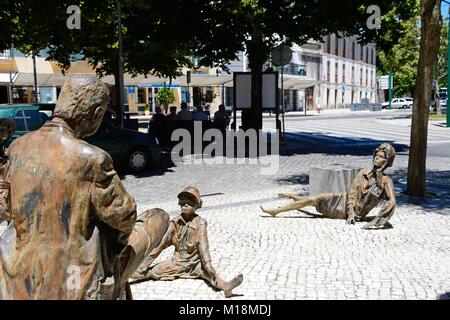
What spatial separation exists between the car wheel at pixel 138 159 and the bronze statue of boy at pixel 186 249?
306 inches

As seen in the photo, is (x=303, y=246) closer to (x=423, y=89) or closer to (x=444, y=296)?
(x=444, y=296)

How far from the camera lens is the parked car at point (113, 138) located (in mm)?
11727

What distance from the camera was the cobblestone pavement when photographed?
498cm

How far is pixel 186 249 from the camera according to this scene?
206 inches

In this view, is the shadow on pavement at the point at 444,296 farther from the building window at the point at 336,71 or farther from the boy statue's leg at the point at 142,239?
the building window at the point at 336,71

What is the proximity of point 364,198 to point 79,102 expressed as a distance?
5.73 m

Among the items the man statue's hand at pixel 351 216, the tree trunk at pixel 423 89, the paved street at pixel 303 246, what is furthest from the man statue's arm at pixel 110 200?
the tree trunk at pixel 423 89

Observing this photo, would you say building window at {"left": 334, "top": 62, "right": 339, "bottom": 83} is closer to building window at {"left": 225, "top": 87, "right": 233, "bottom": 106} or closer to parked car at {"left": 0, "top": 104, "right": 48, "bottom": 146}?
building window at {"left": 225, "top": 87, "right": 233, "bottom": 106}

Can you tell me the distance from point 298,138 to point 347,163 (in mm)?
7850

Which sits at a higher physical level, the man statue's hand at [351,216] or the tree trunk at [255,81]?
the tree trunk at [255,81]

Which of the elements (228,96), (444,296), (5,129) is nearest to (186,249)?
(5,129)

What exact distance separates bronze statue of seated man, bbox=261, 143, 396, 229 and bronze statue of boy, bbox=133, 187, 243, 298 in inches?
118

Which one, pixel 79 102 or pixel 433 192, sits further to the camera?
pixel 433 192
